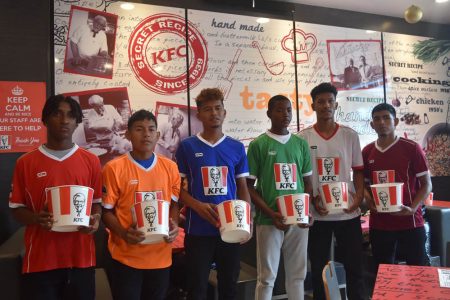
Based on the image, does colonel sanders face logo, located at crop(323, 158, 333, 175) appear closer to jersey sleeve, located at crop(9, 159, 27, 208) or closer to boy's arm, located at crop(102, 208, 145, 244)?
boy's arm, located at crop(102, 208, 145, 244)

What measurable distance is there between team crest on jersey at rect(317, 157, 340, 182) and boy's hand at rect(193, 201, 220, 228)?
33.7 inches

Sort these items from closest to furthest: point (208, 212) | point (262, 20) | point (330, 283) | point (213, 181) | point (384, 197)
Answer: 1. point (330, 283)
2. point (208, 212)
3. point (213, 181)
4. point (384, 197)
5. point (262, 20)

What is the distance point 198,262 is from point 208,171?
0.49 metres

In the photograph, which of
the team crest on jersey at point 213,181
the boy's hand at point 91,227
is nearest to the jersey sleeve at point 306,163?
the team crest on jersey at point 213,181

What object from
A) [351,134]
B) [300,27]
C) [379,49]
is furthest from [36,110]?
[379,49]

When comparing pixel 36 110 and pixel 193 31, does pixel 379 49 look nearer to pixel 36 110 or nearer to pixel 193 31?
pixel 193 31

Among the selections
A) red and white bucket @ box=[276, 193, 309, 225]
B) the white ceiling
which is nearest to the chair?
red and white bucket @ box=[276, 193, 309, 225]

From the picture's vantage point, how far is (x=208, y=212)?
206cm

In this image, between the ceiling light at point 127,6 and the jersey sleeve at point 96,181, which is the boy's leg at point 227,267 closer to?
the jersey sleeve at point 96,181

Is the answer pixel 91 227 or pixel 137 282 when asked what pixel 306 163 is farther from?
pixel 91 227

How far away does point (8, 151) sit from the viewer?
3.18 m

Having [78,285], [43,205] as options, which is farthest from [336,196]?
[43,205]

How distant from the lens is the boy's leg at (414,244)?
256 centimetres

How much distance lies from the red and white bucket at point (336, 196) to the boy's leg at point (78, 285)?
4.59ft
